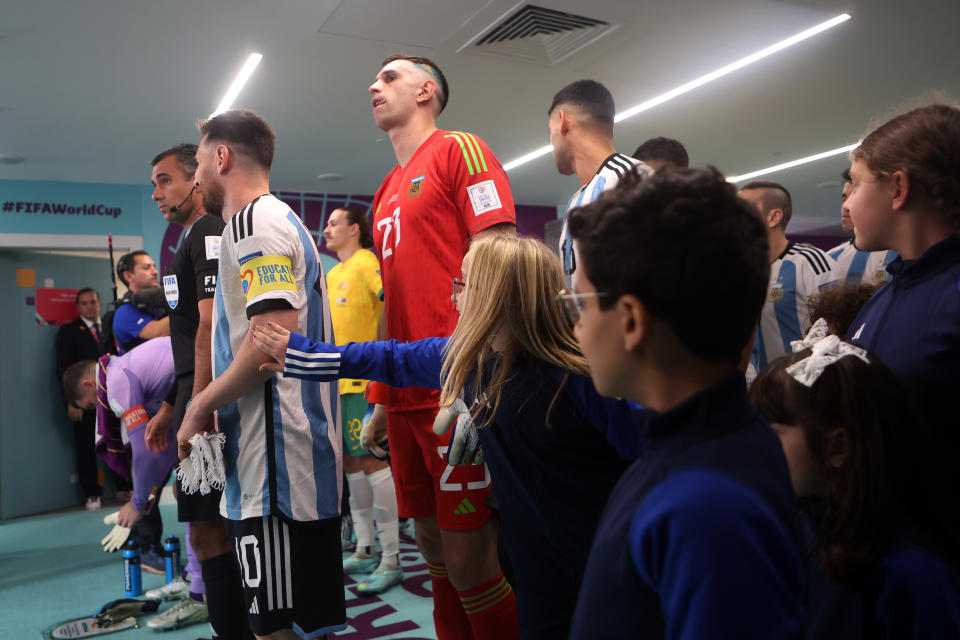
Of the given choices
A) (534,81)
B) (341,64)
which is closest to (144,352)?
(341,64)

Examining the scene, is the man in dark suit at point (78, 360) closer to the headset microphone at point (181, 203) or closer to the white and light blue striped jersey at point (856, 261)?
the headset microphone at point (181, 203)

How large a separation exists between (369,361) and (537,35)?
12.0ft

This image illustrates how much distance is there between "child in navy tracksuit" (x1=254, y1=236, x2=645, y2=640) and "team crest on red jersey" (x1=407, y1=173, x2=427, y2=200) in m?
0.54

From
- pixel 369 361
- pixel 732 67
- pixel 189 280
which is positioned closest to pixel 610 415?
pixel 369 361

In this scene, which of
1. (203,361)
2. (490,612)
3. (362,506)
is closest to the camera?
(490,612)

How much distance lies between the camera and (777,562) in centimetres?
60

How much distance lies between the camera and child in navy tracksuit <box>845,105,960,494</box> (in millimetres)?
1086

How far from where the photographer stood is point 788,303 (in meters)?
3.19

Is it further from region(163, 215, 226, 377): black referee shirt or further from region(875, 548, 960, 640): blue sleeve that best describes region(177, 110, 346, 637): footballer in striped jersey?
region(875, 548, 960, 640): blue sleeve

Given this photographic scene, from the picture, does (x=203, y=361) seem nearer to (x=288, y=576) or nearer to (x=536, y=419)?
(x=288, y=576)

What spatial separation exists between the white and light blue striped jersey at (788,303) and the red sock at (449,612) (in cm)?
184

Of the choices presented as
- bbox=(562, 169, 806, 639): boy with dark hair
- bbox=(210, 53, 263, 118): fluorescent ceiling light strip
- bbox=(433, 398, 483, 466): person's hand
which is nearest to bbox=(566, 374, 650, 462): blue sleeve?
bbox=(433, 398, 483, 466): person's hand

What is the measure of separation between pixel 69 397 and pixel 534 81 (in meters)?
5.14

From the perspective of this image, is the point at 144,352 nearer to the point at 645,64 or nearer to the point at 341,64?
the point at 341,64
